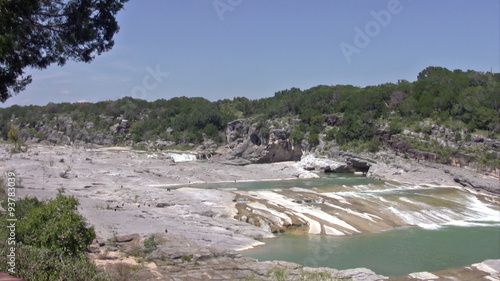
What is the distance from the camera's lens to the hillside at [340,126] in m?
47.8

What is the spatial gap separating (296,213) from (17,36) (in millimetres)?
18916

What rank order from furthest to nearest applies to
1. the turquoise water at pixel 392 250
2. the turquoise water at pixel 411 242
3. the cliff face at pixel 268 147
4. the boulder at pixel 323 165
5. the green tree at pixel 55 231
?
the cliff face at pixel 268 147, the boulder at pixel 323 165, the turquoise water at pixel 411 242, the turquoise water at pixel 392 250, the green tree at pixel 55 231

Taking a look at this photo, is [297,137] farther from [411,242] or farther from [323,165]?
[411,242]

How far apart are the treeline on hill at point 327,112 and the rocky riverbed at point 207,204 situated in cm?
826

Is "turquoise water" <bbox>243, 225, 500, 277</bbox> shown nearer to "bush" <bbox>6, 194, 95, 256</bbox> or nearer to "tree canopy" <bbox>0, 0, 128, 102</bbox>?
"bush" <bbox>6, 194, 95, 256</bbox>

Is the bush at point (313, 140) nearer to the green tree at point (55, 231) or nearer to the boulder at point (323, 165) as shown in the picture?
the boulder at point (323, 165)

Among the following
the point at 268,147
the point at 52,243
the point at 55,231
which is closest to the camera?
the point at 52,243

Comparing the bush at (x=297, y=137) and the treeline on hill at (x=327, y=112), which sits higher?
the treeline on hill at (x=327, y=112)

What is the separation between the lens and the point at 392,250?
2108 cm

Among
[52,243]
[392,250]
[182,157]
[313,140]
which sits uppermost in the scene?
[313,140]

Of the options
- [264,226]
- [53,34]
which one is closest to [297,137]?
[264,226]

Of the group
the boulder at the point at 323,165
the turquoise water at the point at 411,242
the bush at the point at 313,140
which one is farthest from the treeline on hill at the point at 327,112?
the turquoise water at the point at 411,242

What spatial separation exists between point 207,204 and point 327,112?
136 feet

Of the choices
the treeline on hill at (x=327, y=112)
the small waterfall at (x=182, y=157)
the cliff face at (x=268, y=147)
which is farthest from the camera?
the small waterfall at (x=182, y=157)
